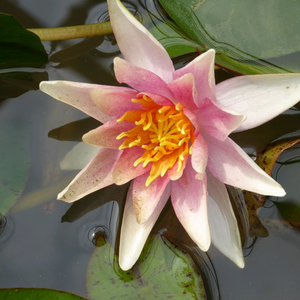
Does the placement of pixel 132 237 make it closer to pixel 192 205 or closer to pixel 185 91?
pixel 192 205

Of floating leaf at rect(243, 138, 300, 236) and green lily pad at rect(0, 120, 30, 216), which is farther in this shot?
green lily pad at rect(0, 120, 30, 216)

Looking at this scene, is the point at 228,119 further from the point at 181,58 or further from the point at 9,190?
the point at 9,190

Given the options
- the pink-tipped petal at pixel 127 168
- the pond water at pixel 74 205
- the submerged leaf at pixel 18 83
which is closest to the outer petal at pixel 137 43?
the pink-tipped petal at pixel 127 168

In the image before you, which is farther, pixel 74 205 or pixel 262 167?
pixel 74 205

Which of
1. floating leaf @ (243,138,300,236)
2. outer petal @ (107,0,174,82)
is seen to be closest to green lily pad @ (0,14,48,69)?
outer petal @ (107,0,174,82)

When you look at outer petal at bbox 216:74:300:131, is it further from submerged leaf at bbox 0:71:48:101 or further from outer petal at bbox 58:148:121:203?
submerged leaf at bbox 0:71:48:101

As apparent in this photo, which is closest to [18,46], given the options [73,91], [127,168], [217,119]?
[73,91]

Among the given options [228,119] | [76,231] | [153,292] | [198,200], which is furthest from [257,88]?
[76,231]
